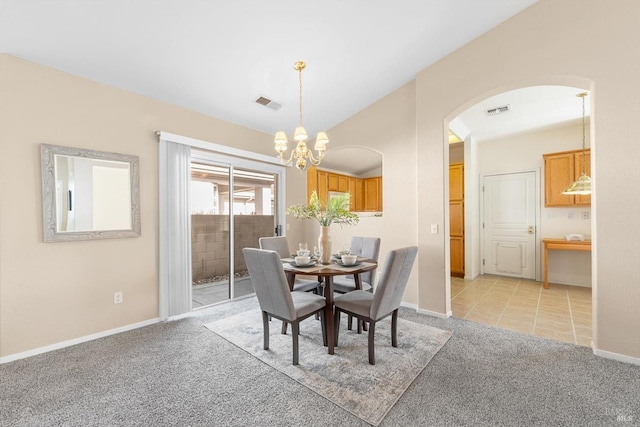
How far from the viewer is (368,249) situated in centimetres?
346

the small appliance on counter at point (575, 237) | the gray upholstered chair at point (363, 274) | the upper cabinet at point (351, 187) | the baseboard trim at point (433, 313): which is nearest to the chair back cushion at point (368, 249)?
the gray upholstered chair at point (363, 274)

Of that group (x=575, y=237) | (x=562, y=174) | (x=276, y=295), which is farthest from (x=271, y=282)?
(x=562, y=174)

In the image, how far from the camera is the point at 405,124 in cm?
387

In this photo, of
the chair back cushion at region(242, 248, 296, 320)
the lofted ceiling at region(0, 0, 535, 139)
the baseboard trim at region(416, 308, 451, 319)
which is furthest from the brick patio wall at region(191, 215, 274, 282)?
the baseboard trim at region(416, 308, 451, 319)

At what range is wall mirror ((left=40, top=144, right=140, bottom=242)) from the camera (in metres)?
2.58

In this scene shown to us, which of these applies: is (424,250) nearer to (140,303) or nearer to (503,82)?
(503,82)

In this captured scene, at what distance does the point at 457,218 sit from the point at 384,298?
13.1 feet

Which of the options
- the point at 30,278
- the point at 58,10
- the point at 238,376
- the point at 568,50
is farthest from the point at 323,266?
the point at 568,50

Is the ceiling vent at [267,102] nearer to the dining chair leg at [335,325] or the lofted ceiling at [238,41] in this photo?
the lofted ceiling at [238,41]

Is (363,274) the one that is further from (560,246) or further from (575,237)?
(575,237)

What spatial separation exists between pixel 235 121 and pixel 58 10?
213 cm

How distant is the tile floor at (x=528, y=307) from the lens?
9.80 ft

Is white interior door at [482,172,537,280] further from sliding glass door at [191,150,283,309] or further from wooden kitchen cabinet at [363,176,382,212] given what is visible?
sliding glass door at [191,150,283,309]

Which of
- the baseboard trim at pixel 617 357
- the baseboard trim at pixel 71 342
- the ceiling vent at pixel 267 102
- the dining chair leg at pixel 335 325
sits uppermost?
the ceiling vent at pixel 267 102
